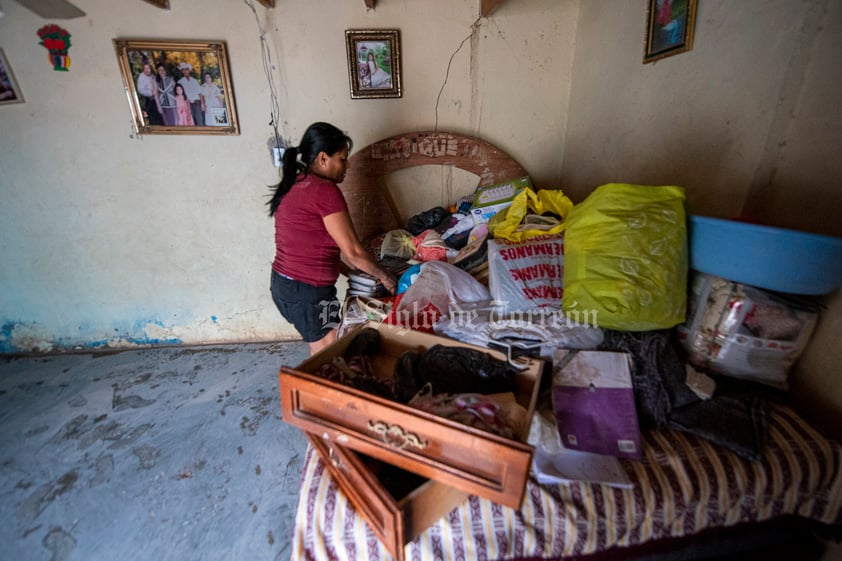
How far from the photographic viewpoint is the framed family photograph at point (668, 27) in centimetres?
123

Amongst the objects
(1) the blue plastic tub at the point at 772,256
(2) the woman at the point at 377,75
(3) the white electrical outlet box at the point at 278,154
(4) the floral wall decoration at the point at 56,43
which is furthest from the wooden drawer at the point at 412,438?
(4) the floral wall decoration at the point at 56,43

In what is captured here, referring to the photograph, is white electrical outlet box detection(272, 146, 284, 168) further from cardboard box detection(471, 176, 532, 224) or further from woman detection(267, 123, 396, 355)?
cardboard box detection(471, 176, 532, 224)

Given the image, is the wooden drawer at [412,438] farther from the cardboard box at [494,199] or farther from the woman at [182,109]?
the woman at [182,109]

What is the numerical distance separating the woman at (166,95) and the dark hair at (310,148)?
4.16ft

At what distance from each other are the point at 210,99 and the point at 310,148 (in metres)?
1.25

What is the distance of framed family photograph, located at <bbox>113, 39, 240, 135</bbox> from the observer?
6.34ft

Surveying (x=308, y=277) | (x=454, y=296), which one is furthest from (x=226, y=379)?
(x=454, y=296)

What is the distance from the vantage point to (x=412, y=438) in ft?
2.10

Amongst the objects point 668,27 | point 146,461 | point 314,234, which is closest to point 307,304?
point 314,234

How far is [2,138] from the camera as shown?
6.69 ft

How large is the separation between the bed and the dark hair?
109 centimetres

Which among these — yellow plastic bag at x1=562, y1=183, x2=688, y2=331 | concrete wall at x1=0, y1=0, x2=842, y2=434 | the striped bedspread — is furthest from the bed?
concrete wall at x1=0, y1=0, x2=842, y2=434

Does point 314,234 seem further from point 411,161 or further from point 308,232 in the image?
point 411,161

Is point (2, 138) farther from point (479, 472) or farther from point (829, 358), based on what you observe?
point (829, 358)
